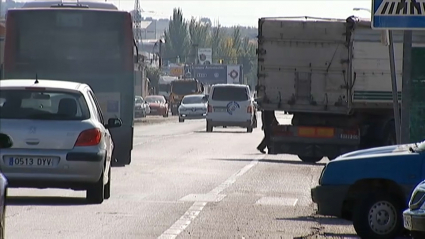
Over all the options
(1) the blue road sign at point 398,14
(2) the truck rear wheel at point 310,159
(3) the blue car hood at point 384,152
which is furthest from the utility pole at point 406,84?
(2) the truck rear wheel at point 310,159

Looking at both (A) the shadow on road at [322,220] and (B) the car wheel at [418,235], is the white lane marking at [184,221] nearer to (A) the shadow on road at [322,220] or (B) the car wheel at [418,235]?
(A) the shadow on road at [322,220]

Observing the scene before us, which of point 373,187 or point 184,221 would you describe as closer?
point 373,187

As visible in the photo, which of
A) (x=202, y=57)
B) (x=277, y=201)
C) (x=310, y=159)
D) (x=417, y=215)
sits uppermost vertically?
(x=417, y=215)

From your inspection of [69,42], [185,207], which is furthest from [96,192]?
[69,42]

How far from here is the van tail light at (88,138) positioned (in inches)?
594

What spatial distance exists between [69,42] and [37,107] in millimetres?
7495

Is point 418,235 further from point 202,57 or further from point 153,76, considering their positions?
point 202,57

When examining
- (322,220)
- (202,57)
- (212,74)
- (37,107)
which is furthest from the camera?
(202,57)

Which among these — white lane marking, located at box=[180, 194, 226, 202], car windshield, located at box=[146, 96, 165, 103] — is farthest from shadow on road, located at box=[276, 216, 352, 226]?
car windshield, located at box=[146, 96, 165, 103]

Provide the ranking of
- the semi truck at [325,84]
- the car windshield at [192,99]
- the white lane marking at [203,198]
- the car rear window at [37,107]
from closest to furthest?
1. the car rear window at [37,107]
2. the white lane marking at [203,198]
3. the semi truck at [325,84]
4. the car windshield at [192,99]

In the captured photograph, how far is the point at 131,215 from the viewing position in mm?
14328

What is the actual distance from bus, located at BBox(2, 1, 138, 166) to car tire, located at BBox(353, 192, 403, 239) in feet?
36.9

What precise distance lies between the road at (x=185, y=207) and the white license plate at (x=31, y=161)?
1.78 feet

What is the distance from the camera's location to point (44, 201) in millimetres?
15852
